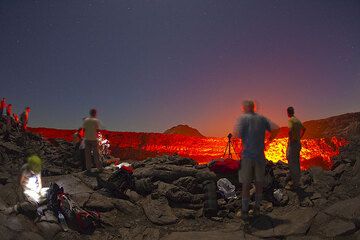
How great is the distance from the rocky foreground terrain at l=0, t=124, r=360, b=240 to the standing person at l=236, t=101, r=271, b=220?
1.21 meters

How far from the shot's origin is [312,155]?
26016 mm

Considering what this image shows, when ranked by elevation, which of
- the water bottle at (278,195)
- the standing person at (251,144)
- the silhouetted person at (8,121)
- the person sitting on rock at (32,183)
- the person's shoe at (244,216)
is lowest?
the person's shoe at (244,216)

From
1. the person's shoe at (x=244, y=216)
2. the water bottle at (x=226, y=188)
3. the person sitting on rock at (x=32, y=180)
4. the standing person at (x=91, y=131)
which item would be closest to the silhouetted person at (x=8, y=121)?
the standing person at (x=91, y=131)

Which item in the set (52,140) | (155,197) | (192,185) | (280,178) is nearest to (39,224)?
(155,197)

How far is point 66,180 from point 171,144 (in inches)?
693

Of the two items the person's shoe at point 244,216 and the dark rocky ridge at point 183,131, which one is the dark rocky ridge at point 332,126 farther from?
the dark rocky ridge at point 183,131

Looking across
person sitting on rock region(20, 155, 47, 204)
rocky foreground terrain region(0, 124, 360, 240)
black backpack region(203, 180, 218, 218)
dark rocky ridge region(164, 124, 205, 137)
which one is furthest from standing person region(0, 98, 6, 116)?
dark rocky ridge region(164, 124, 205, 137)

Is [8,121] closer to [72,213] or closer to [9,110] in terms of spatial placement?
[9,110]

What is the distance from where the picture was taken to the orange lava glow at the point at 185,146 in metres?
26.0

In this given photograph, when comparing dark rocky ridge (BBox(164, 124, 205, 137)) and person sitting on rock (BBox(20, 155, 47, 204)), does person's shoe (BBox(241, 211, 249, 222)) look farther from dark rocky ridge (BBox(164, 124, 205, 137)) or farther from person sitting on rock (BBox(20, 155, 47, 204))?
dark rocky ridge (BBox(164, 124, 205, 137))

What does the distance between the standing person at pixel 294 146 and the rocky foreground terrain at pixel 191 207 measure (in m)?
0.47

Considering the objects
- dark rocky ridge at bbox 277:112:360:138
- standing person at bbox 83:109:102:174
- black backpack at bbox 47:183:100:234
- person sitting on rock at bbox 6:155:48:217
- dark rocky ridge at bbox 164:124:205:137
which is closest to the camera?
black backpack at bbox 47:183:100:234

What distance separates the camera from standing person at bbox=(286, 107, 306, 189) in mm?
8883

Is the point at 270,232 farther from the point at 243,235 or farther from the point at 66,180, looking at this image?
the point at 66,180
